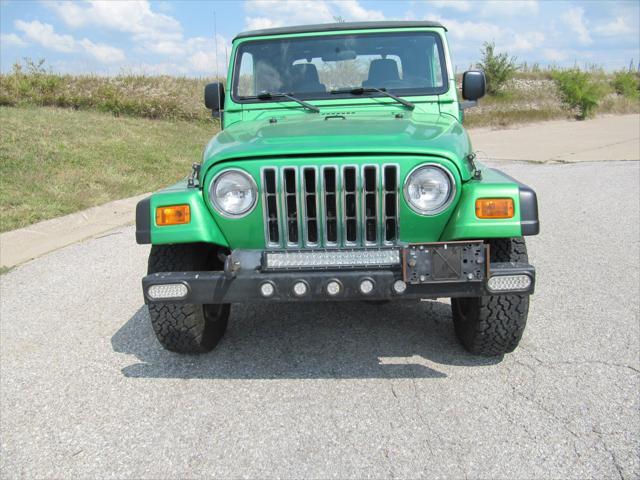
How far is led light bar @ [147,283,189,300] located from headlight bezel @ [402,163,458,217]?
46.0 inches

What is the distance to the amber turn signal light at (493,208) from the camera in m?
2.97

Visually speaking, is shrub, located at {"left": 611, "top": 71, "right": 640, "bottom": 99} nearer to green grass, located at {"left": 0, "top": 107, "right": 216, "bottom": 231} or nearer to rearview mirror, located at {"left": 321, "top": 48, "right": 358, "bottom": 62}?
green grass, located at {"left": 0, "top": 107, "right": 216, "bottom": 231}

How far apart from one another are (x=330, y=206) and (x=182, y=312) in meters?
1.04

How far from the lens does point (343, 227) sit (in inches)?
121

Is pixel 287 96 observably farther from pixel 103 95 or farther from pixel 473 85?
pixel 103 95

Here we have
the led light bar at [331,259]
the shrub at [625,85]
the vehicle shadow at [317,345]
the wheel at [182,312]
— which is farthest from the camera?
the shrub at [625,85]

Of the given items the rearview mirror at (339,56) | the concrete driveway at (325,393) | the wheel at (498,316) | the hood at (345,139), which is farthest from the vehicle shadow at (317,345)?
the rearview mirror at (339,56)

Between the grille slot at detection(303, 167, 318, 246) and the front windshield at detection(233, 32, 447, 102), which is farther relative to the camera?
the front windshield at detection(233, 32, 447, 102)

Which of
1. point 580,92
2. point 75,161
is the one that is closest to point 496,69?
point 580,92

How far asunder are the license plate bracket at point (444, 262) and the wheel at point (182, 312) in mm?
1206

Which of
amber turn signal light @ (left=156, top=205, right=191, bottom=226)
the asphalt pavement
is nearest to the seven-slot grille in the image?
amber turn signal light @ (left=156, top=205, right=191, bottom=226)

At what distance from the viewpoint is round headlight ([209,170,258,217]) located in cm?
309

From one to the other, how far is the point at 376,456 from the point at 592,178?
954cm

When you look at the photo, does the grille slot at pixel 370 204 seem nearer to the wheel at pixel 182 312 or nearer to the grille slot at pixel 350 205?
the grille slot at pixel 350 205
